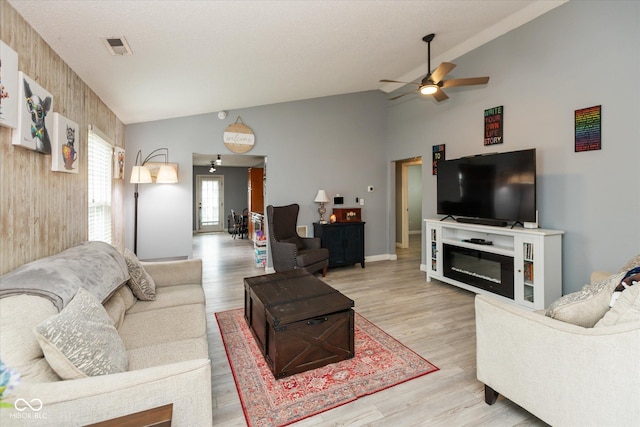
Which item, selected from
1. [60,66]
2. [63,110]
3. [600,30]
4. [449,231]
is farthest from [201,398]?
[600,30]

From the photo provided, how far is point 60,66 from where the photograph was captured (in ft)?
7.80

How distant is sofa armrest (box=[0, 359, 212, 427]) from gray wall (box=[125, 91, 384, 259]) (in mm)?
4116

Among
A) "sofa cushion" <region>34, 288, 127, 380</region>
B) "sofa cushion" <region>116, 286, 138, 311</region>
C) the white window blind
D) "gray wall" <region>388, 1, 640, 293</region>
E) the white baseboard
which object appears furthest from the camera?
the white baseboard

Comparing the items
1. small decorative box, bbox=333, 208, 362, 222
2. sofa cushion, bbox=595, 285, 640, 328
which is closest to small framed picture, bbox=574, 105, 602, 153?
sofa cushion, bbox=595, 285, 640, 328

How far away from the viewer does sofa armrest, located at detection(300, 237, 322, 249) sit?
201 inches

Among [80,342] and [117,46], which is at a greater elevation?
[117,46]

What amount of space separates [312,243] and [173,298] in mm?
2778

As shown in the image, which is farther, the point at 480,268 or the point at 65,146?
the point at 480,268

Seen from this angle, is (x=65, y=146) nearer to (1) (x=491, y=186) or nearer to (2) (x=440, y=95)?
(2) (x=440, y=95)

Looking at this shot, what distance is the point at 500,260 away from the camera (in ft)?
11.9

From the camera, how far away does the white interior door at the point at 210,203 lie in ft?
36.2

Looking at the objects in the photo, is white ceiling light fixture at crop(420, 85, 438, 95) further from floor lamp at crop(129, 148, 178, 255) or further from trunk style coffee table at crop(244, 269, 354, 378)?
floor lamp at crop(129, 148, 178, 255)

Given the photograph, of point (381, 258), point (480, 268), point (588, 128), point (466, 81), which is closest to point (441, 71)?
point (466, 81)

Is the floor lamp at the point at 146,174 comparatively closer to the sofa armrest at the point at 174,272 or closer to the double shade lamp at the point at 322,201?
the sofa armrest at the point at 174,272
